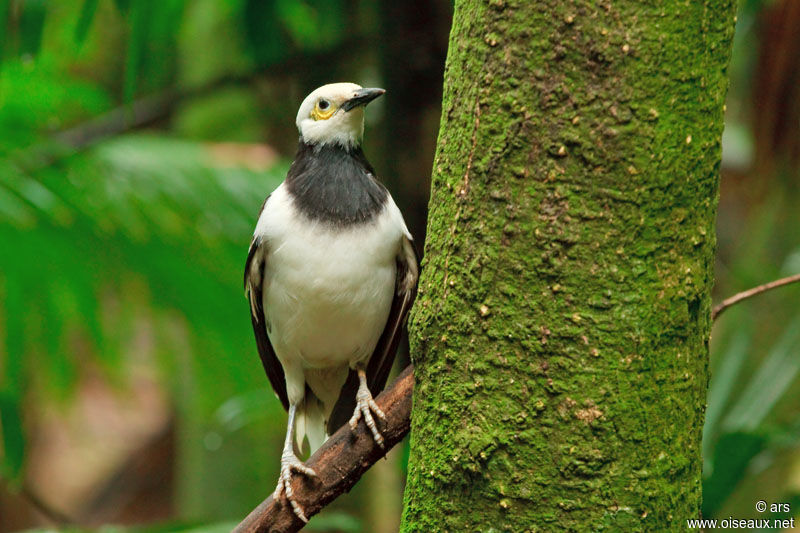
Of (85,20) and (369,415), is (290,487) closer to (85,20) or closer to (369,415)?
(369,415)

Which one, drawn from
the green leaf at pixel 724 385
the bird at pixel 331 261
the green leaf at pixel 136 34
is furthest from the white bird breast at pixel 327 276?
the green leaf at pixel 724 385

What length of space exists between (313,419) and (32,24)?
82.8 inches

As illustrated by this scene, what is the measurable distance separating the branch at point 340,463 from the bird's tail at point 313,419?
48.6 inches

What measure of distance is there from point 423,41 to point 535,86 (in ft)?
8.07

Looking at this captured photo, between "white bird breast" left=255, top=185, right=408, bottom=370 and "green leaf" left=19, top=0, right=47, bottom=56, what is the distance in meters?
1.43

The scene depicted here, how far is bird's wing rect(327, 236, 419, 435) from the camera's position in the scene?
325 cm

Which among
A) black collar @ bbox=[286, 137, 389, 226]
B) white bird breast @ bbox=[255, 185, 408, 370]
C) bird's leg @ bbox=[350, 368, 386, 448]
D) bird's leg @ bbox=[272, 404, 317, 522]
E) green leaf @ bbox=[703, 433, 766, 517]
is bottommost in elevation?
green leaf @ bbox=[703, 433, 766, 517]

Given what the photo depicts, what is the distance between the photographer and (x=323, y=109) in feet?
11.2

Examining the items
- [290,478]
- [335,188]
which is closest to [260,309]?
[335,188]

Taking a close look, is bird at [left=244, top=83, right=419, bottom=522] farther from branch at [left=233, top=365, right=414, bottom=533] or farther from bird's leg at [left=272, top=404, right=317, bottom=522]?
branch at [left=233, top=365, right=414, bottom=533]

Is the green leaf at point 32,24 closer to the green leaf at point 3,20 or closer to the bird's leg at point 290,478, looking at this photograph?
the green leaf at point 3,20

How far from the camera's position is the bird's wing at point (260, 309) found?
331 centimetres

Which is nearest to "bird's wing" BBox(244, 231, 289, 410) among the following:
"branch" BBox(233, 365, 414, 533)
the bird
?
the bird

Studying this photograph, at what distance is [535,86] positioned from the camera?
1827 mm
